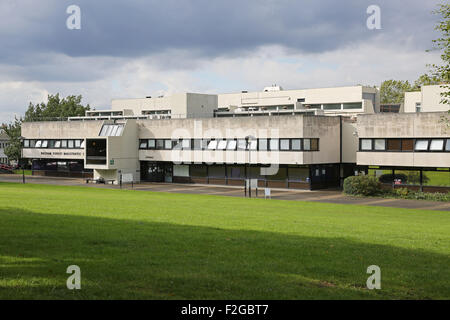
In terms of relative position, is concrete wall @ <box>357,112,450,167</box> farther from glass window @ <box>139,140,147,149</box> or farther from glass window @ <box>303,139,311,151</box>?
glass window @ <box>139,140,147,149</box>

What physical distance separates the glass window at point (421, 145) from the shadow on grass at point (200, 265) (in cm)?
3301

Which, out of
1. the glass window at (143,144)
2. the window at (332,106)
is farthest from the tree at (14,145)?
the window at (332,106)

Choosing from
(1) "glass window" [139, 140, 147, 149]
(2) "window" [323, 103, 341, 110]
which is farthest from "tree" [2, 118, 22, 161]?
(2) "window" [323, 103, 341, 110]

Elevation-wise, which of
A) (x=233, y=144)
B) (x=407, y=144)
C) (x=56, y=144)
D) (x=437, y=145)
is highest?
(x=56, y=144)

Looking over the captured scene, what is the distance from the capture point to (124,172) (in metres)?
60.9

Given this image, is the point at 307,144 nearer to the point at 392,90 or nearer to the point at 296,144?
the point at 296,144

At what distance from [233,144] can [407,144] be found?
1741 centimetres

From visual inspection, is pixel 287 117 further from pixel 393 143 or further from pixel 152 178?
pixel 152 178

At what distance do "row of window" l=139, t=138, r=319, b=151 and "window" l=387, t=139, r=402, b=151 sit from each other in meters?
7.14

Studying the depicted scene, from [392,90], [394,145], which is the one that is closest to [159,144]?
[394,145]

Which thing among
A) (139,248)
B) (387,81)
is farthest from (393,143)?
(387,81)

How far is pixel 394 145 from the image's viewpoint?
4719 cm

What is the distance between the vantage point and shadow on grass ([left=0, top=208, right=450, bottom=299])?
354 inches
